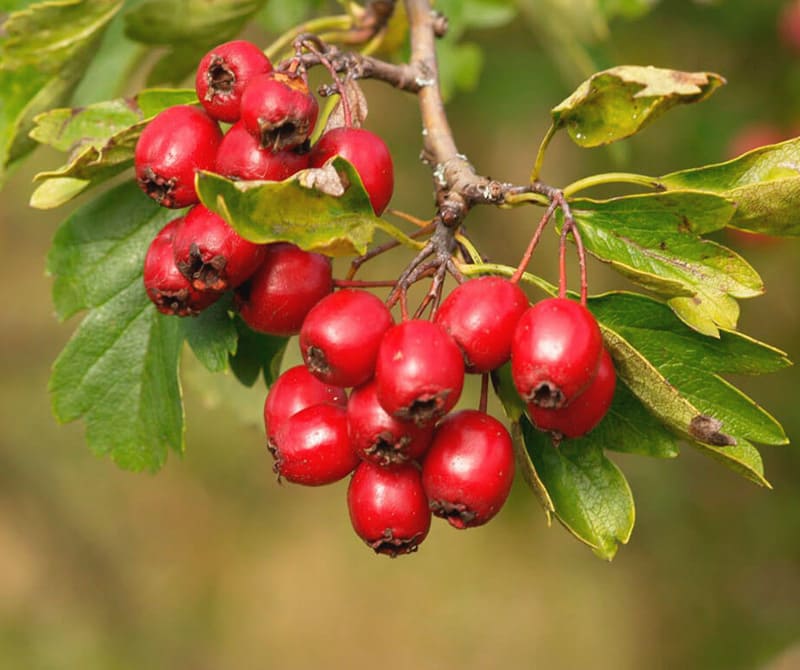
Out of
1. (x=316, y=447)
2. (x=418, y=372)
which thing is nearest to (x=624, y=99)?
(x=418, y=372)

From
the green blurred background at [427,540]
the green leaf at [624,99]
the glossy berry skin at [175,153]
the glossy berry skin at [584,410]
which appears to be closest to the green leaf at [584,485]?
the glossy berry skin at [584,410]

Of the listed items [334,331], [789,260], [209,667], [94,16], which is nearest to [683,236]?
[334,331]

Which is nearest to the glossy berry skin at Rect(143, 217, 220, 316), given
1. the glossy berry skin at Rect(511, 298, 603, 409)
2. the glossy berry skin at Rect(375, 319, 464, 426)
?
the glossy berry skin at Rect(375, 319, 464, 426)

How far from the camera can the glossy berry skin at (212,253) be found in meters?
1.06

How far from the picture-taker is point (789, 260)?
3645mm

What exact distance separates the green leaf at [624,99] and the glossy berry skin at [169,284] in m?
0.49

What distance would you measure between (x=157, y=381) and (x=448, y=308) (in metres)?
0.71

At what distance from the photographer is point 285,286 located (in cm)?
112

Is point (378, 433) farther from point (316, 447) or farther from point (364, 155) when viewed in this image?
point (364, 155)

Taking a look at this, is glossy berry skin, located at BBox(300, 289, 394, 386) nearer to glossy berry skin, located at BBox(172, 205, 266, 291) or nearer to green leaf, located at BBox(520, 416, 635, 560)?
glossy berry skin, located at BBox(172, 205, 266, 291)

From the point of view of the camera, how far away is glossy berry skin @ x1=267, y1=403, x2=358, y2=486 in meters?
1.09

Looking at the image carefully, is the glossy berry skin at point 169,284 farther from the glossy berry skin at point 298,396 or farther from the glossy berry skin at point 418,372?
the glossy berry skin at point 418,372

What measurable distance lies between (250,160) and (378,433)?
0.34 metres

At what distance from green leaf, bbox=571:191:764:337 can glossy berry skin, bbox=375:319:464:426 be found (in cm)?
26
